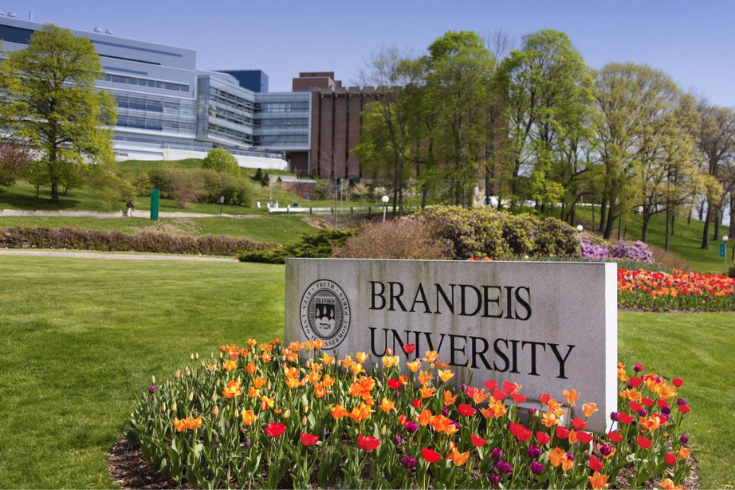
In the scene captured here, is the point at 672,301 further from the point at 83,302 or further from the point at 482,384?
the point at 83,302

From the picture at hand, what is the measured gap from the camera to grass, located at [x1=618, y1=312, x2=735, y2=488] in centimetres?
454

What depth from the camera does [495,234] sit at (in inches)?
679

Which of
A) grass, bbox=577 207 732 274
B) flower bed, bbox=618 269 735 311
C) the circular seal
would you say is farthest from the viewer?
grass, bbox=577 207 732 274

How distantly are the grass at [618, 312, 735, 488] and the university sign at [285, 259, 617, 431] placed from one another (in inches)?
45.1

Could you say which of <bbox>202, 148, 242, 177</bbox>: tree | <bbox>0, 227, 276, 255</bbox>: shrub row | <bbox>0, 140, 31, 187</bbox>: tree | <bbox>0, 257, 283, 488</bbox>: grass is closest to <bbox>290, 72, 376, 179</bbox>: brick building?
<bbox>202, 148, 242, 177</bbox>: tree

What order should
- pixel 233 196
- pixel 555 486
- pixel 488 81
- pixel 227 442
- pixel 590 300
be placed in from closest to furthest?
pixel 555 486 → pixel 227 442 → pixel 590 300 → pixel 488 81 → pixel 233 196

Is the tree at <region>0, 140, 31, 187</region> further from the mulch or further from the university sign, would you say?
the mulch

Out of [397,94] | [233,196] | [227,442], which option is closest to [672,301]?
[227,442]

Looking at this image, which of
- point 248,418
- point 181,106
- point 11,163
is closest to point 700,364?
point 248,418

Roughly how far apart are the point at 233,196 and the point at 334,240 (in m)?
36.3

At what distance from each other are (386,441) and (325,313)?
2.30 meters

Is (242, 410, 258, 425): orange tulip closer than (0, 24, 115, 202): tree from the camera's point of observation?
Yes

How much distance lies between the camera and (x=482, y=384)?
4734mm

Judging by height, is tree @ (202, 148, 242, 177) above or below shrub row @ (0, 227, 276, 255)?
above
